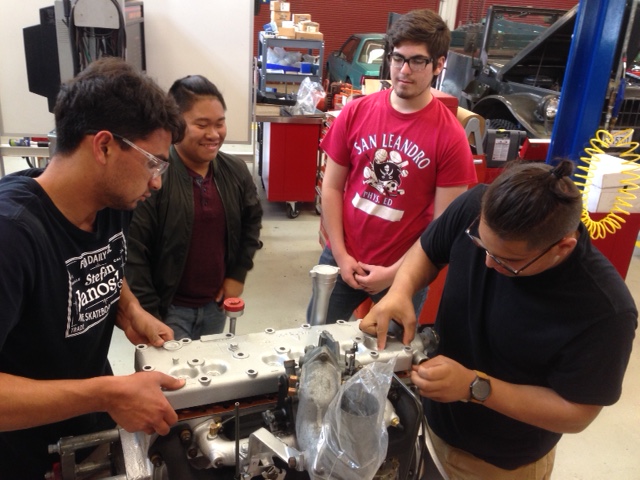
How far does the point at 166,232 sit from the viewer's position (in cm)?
156

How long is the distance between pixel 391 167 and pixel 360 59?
20.4 feet

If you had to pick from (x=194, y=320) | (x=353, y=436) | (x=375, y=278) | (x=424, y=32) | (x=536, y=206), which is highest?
(x=424, y=32)

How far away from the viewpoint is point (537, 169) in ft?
3.35

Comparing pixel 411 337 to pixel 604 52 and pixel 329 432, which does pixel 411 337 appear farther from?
pixel 604 52

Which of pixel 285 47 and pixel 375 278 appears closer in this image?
pixel 375 278

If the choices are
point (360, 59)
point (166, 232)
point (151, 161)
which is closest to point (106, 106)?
point (151, 161)

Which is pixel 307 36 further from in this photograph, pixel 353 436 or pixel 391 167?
pixel 353 436

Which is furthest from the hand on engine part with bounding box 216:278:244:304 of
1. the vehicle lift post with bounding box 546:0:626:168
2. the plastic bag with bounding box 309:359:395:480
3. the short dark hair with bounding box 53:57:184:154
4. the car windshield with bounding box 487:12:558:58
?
the car windshield with bounding box 487:12:558:58

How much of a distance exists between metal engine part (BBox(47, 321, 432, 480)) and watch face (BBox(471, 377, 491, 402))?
0.54 feet

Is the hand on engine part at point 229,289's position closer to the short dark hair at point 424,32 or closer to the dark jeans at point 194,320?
the dark jeans at point 194,320

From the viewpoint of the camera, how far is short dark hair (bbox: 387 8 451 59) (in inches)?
69.9

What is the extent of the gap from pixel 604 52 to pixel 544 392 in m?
1.60

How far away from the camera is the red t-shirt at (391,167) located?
181cm

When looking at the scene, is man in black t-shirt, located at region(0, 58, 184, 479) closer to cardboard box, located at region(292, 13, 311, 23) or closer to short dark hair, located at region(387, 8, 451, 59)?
short dark hair, located at region(387, 8, 451, 59)
